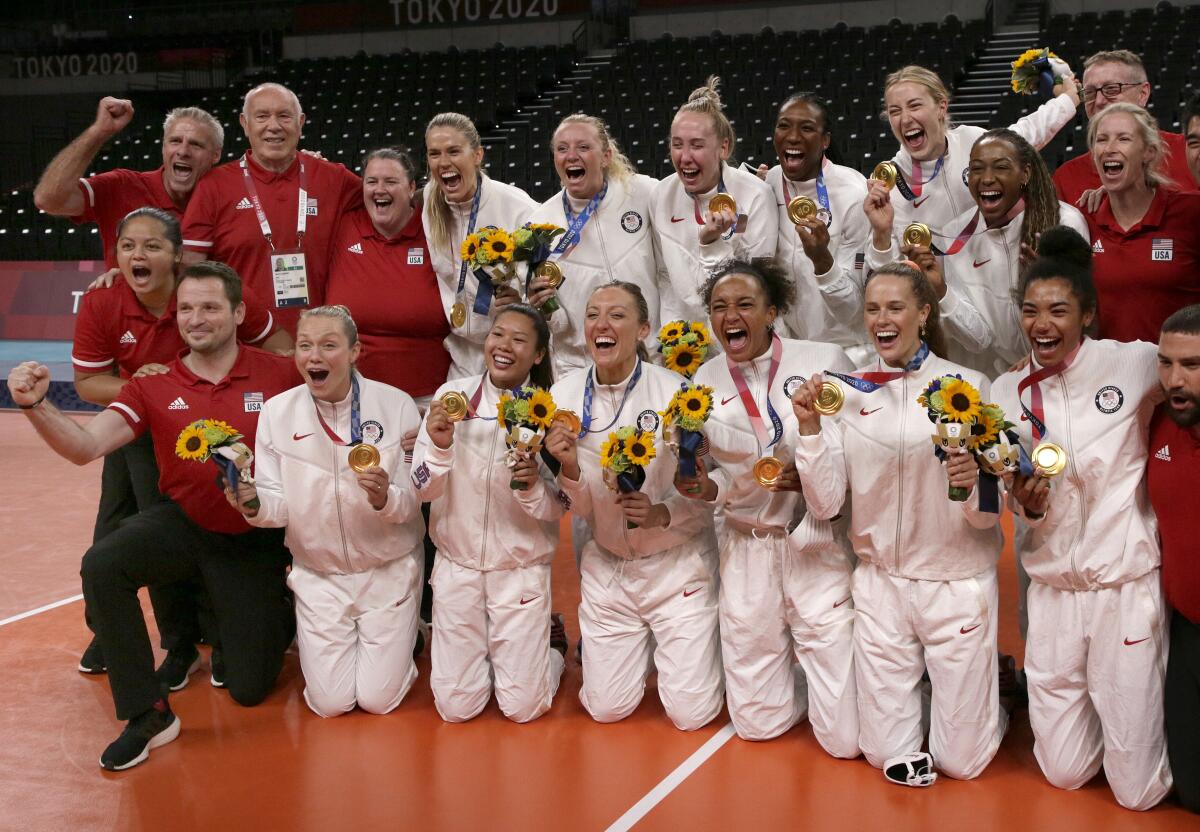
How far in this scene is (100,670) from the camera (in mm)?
5992

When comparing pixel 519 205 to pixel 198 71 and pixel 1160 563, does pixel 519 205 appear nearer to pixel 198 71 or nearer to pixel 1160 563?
pixel 1160 563

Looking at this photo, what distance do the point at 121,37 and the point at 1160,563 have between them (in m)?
26.3

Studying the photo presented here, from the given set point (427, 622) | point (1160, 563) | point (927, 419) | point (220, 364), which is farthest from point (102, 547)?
point (1160, 563)

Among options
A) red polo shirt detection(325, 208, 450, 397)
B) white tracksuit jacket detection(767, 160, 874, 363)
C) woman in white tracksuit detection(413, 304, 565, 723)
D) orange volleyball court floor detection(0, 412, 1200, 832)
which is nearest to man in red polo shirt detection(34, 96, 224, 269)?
red polo shirt detection(325, 208, 450, 397)

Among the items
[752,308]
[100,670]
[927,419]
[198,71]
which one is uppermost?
[198,71]

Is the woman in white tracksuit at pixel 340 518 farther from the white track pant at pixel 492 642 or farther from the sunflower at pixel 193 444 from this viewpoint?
the sunflower at pixel 193 444

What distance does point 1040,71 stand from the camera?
6367 millimetres

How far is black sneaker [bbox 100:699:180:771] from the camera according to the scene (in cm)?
484

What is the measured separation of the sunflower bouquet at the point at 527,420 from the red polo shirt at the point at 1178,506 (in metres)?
2.27

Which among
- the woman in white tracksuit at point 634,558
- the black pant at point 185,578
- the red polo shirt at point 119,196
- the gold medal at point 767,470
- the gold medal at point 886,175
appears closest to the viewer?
the gold medal at point 767,470

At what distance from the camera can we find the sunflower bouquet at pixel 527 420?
15.7 ft

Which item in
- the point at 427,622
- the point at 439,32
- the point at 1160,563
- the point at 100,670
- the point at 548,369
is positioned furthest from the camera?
the point at 439,32

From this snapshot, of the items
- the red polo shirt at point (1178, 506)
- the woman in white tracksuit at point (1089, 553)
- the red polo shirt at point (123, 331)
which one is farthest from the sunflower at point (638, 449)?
the red polo shirt at point (123, 331)

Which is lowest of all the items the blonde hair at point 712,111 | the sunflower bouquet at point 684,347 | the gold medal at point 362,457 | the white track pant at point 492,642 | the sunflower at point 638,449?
the white track pant at point 492,642
